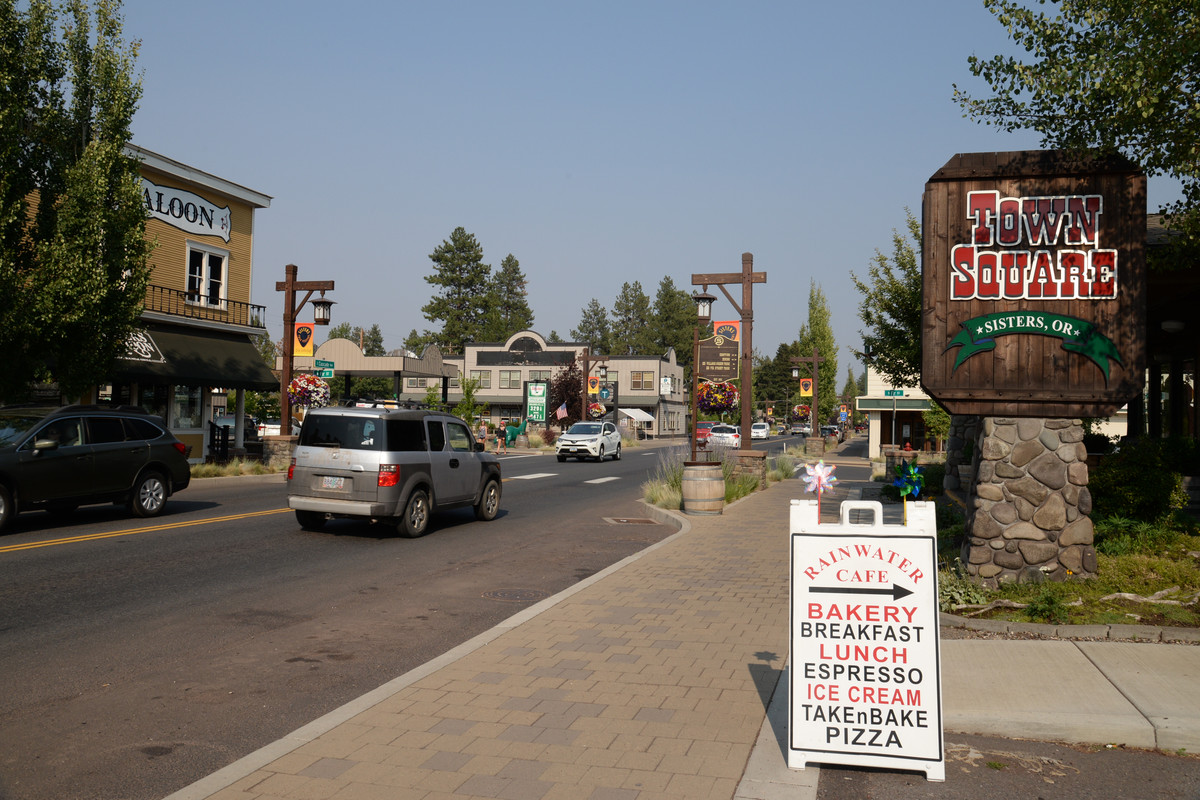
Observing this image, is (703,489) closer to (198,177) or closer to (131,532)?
(131,532)

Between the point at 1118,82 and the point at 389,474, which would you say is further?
the point at 389,474

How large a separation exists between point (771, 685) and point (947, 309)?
454 centimetres

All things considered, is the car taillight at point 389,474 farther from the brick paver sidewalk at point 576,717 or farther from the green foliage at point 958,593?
the green foliage at point 958,593

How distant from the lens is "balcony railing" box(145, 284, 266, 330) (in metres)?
26.3

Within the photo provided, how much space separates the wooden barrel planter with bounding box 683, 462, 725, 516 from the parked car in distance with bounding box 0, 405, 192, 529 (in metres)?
8.70

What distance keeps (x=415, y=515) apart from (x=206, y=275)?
726 inches

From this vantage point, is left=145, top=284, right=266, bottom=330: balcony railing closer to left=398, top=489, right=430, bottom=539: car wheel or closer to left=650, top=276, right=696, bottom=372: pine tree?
left=398, top=489, right=430, bottom=539: car wheel

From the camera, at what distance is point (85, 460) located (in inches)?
537

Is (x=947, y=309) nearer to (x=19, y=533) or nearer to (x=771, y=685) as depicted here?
(x=771, y=685)

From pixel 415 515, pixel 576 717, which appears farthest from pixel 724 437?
pixel 576 717

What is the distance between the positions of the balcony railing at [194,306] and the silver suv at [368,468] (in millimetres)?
14772

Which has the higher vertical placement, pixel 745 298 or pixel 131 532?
pixel 745 298

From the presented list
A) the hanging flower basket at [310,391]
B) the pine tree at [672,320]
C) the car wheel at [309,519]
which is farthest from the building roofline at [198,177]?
the pine tree at [672,320]

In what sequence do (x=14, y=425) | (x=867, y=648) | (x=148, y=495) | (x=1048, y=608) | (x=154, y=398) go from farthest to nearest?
(x=154, y=398) < (x=148, y=495) < (x=14, y=425) < (x=1048, y=608) < (x=867, y=648)
